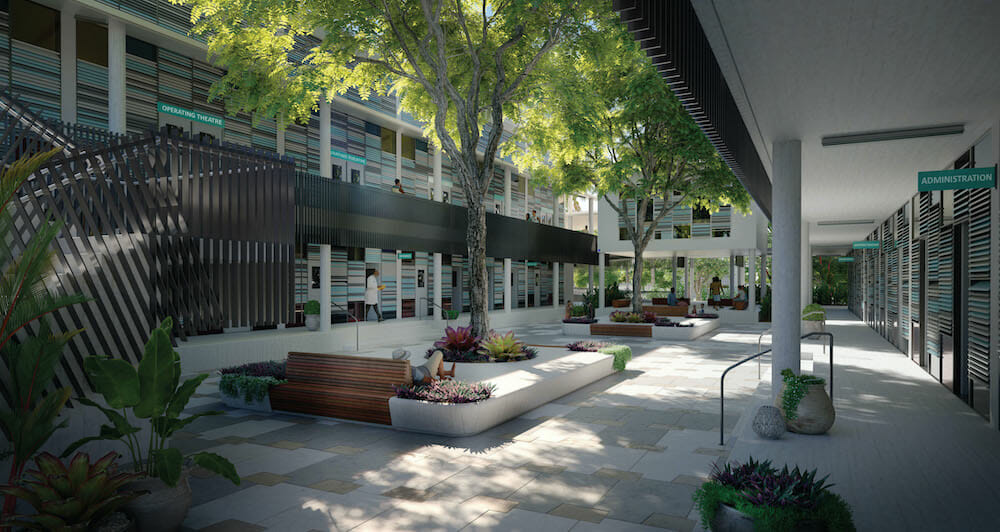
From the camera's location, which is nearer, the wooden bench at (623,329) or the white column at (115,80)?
the white column at (115,80)

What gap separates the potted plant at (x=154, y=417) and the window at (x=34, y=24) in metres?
11.0

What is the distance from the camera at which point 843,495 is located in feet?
18.5

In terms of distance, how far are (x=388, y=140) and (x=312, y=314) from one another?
8.38m

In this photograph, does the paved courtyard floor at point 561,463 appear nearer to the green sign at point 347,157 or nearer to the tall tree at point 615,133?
the tall tree at point 615,133

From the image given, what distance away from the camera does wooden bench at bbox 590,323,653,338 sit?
22062 millimetres

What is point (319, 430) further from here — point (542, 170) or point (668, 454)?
point (542, 170)

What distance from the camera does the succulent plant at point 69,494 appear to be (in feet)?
14.5

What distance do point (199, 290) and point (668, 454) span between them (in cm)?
583

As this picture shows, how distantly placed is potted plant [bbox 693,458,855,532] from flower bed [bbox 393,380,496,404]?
14.4ft

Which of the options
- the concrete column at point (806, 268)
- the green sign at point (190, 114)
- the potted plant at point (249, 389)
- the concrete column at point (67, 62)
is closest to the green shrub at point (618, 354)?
the potted plant at point (249, 389)

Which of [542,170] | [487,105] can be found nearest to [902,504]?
[487,105]

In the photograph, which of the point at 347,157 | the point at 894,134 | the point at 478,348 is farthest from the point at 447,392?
the point at 347,157

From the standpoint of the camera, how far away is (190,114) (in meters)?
15.8

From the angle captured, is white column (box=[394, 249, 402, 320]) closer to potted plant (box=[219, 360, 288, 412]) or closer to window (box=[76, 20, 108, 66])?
window (box=[76, 20, 108, 66])
